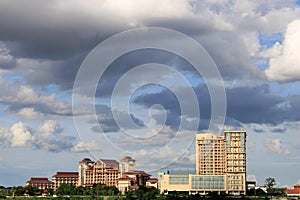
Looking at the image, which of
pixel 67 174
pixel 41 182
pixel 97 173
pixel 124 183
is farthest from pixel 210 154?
pixel 41 182

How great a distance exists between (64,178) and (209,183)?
3844cm

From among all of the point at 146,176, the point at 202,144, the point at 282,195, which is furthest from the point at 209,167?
the point at 146,176

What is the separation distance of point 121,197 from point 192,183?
1212cm

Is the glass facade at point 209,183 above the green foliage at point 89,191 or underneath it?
above

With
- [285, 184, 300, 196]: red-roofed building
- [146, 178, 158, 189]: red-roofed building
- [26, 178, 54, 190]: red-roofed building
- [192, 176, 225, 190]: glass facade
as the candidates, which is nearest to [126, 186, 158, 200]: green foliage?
[192, 176, 225, 190]: glass facade

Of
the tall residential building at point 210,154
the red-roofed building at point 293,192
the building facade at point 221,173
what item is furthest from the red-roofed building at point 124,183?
the red-roofed building at point 293,192

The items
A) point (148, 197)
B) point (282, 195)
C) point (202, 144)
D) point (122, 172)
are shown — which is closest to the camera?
point (148, 197)

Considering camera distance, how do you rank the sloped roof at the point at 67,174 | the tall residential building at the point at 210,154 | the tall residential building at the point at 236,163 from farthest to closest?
the sloped roof at the point at 67,174 → the tall residential building at the point at 210,154 → the tall residential building at the point at 236,163

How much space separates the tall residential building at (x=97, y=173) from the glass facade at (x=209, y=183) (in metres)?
20.5

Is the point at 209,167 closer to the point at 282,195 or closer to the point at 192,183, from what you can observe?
the point at 192,183

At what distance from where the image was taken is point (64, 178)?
10875 cm

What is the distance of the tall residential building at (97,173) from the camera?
9700cm

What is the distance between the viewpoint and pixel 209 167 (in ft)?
273

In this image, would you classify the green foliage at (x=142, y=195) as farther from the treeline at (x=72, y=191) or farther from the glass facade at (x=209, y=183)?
the glass facade at (x=209, y=183)
